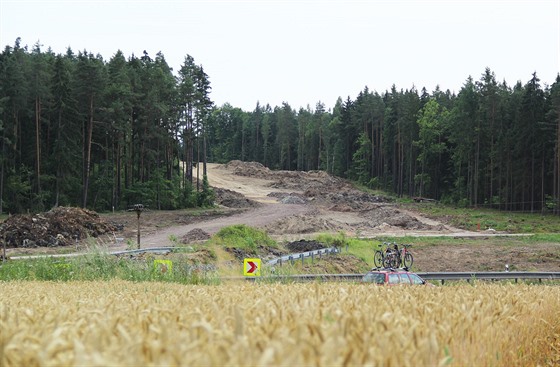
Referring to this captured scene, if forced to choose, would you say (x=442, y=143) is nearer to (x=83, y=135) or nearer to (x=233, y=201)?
(x=233, y=201)

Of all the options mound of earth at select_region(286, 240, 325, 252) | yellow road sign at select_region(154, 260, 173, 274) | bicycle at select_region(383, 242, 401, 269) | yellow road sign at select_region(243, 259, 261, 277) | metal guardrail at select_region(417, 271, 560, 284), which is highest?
yellow road sign at select_region(154, 260, 173, 274)

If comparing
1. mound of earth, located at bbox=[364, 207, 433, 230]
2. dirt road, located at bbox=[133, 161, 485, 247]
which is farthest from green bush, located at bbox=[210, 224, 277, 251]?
mound of earth, located at bbox=[364, 207, 433, 230]

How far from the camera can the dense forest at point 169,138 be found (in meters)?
61.8

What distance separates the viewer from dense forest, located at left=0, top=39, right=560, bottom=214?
203ft

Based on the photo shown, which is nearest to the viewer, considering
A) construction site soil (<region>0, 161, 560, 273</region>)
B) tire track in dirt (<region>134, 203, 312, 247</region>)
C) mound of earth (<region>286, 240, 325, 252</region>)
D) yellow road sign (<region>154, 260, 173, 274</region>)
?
yellow road sign (<region>154, 260, 173, 274</region>)

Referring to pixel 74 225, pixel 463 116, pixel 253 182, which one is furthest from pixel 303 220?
pixel 253 182

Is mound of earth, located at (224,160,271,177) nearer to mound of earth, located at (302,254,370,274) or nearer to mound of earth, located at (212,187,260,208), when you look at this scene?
mound of earth, located at (212,187,260,208)

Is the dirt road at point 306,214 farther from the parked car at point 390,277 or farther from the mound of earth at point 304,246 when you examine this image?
the parked car at point 390,277

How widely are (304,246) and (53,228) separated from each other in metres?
17.2

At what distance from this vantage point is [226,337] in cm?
271

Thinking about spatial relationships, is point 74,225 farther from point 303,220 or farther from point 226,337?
point 226,337

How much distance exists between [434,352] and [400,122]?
370 feet

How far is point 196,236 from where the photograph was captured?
41.7 metres

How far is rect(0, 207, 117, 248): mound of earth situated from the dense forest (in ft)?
48.9
